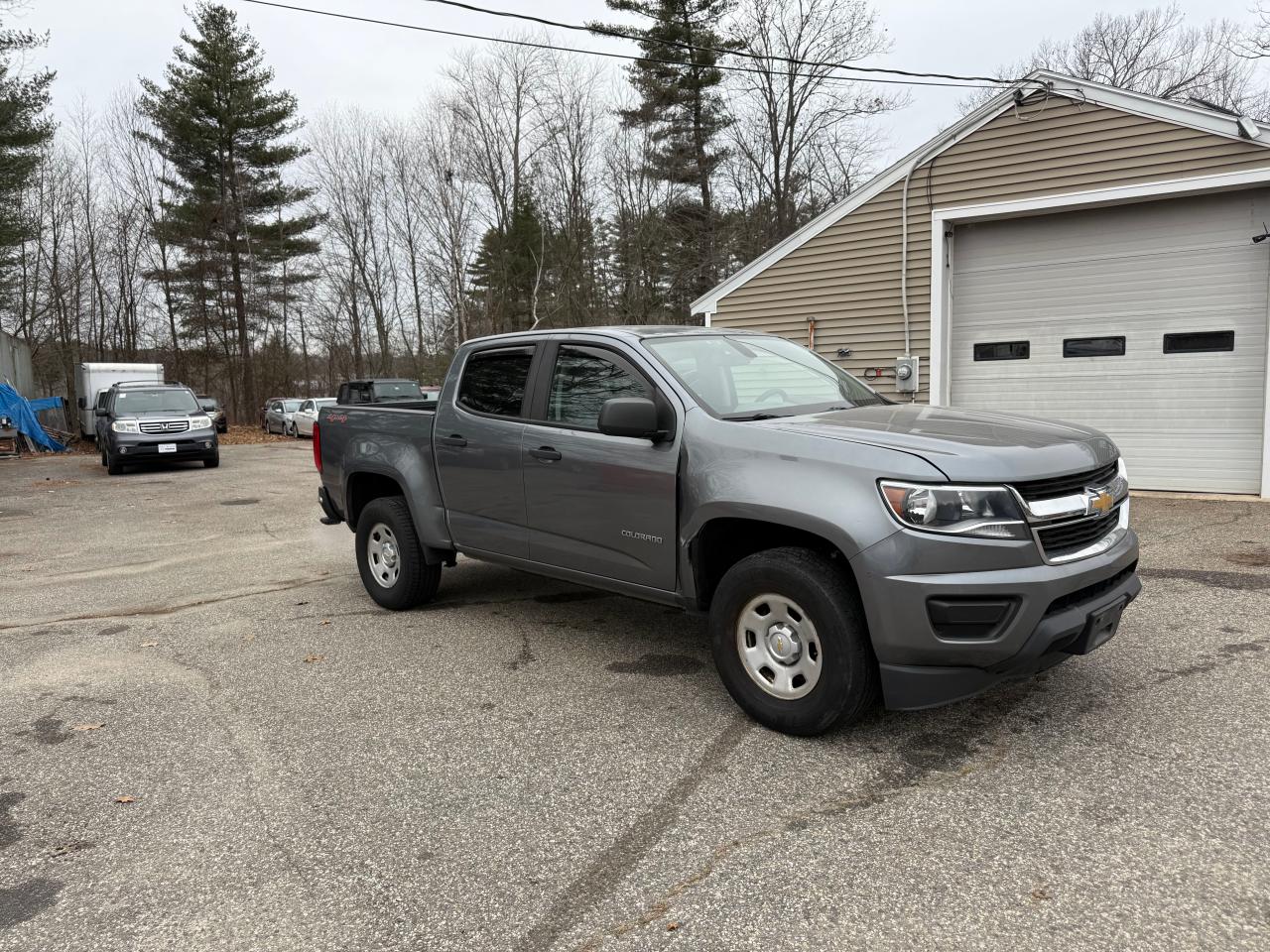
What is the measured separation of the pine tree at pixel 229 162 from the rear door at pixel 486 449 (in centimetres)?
A: 3090

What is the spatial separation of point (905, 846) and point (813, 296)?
974 centimetres

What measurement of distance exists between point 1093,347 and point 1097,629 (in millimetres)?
7735

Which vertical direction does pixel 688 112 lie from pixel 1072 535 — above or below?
above

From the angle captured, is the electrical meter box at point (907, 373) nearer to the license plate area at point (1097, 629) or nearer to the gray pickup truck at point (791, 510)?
the gray pickup truck at point (791, 510)

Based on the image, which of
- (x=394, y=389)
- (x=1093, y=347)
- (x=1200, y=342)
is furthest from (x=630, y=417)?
(x=394, y=389)

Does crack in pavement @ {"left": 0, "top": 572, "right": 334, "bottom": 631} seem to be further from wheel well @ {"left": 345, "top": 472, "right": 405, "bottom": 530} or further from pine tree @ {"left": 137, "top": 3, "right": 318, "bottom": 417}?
pine tree @ {"left": 137, "top": 3, "right": 318, "bottom": 417}

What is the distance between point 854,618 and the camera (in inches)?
124

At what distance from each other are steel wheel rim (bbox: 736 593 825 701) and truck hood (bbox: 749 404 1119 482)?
0.73 m

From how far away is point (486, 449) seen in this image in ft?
15.7

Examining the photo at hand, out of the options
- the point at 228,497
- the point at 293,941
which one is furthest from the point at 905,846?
the point at 228,497

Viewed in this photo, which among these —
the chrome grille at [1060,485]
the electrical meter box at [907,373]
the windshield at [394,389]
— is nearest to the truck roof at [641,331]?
the chrome grille at [1060,485]

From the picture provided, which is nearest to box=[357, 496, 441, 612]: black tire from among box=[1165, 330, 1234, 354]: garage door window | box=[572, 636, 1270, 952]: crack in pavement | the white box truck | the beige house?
box=[572, 636, 1270, 952]: crack in pavement

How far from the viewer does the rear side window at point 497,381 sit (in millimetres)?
4762

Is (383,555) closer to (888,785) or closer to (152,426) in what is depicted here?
(888,785)
